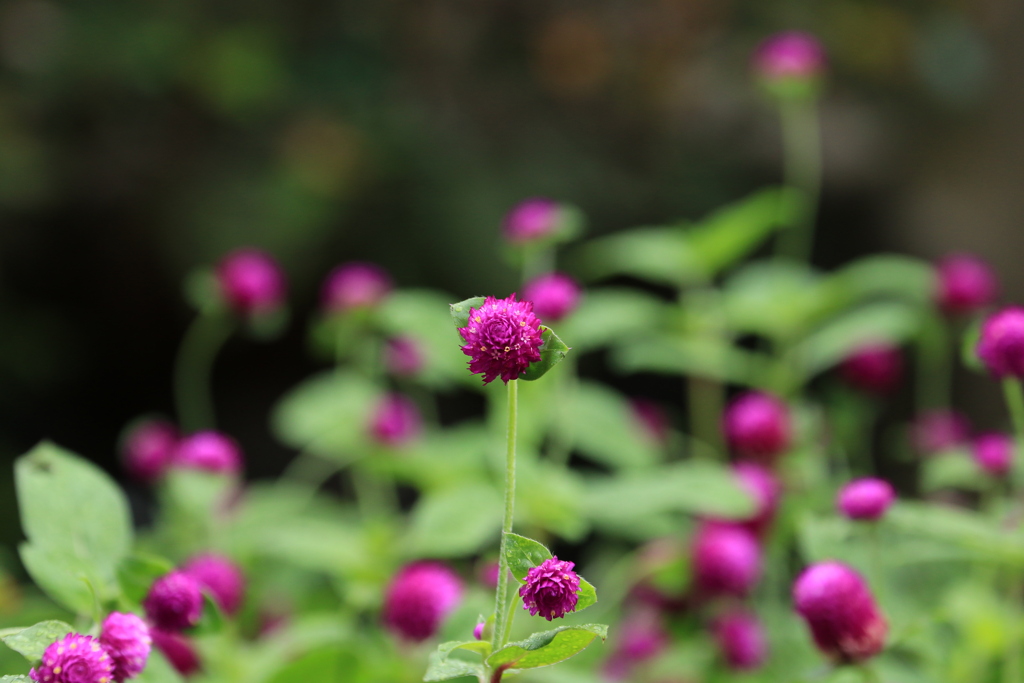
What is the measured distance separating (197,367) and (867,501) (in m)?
2.65

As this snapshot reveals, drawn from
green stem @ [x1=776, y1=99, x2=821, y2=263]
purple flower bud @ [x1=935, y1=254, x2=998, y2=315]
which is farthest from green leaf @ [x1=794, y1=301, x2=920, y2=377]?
green stem @ [x1=776, y1=99, x2=821, y2=263]

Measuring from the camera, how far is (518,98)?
269 centimetres

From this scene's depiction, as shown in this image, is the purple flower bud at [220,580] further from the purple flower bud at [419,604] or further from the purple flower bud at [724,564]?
the purple flower bud at [724,564]

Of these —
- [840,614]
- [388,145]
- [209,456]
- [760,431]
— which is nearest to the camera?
[840,614]

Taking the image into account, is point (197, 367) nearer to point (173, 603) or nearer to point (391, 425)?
point (391, 425)

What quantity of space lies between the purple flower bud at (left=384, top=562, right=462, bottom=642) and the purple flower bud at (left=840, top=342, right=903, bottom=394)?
2.11 ft

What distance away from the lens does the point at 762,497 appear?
2.62ft

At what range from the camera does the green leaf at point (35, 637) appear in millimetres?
419

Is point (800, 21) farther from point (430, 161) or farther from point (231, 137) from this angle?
point (231, 137)

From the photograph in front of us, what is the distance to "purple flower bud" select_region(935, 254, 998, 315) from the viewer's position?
3.02ft

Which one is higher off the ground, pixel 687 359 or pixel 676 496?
pixel 687 359

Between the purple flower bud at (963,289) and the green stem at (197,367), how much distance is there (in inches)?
68.8

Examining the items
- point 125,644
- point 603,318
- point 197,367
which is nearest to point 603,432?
point 603,318

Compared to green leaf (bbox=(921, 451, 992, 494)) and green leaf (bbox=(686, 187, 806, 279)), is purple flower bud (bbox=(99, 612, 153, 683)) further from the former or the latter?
green leaf (bbox=(686, 187, 806, 279))
